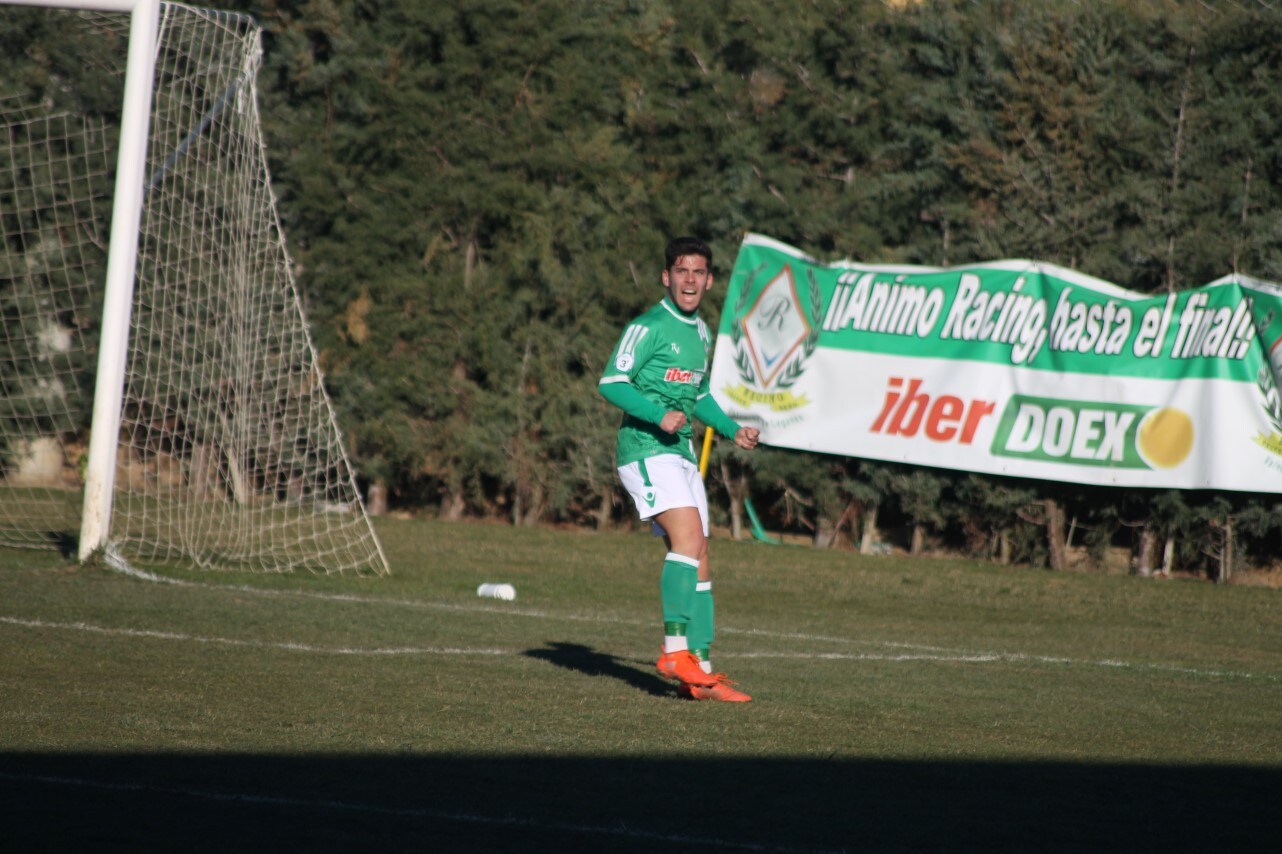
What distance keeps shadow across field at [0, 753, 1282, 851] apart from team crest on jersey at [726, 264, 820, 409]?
10269 millimetres

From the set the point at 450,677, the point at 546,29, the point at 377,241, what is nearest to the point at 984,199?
the point at 546,29

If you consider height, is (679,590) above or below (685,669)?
above

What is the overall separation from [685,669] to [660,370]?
1327 millimetres

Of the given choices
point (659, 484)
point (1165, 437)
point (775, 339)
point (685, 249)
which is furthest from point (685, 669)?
point (775, 339)

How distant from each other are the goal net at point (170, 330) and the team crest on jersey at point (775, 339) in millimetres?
4190

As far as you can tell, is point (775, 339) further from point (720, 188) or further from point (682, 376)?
point (682, 376)

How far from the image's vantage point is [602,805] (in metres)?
4.27

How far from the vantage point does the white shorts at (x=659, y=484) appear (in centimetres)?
664

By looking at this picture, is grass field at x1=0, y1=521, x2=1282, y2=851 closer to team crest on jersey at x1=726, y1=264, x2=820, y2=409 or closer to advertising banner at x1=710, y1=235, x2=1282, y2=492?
advertising banner at x1=710, y1=235, x2=1282, y2=492

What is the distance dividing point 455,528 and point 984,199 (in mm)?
6713

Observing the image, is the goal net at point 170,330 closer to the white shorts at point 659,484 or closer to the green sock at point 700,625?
the white shorts at point 659,484

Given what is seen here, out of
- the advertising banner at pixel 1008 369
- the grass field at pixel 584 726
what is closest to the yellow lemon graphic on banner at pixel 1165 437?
the advertising banner at pixel 1008 369

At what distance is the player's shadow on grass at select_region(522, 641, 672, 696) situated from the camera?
708 cm

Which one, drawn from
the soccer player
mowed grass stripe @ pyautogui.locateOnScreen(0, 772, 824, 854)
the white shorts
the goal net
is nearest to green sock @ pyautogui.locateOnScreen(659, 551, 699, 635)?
the soccer player
